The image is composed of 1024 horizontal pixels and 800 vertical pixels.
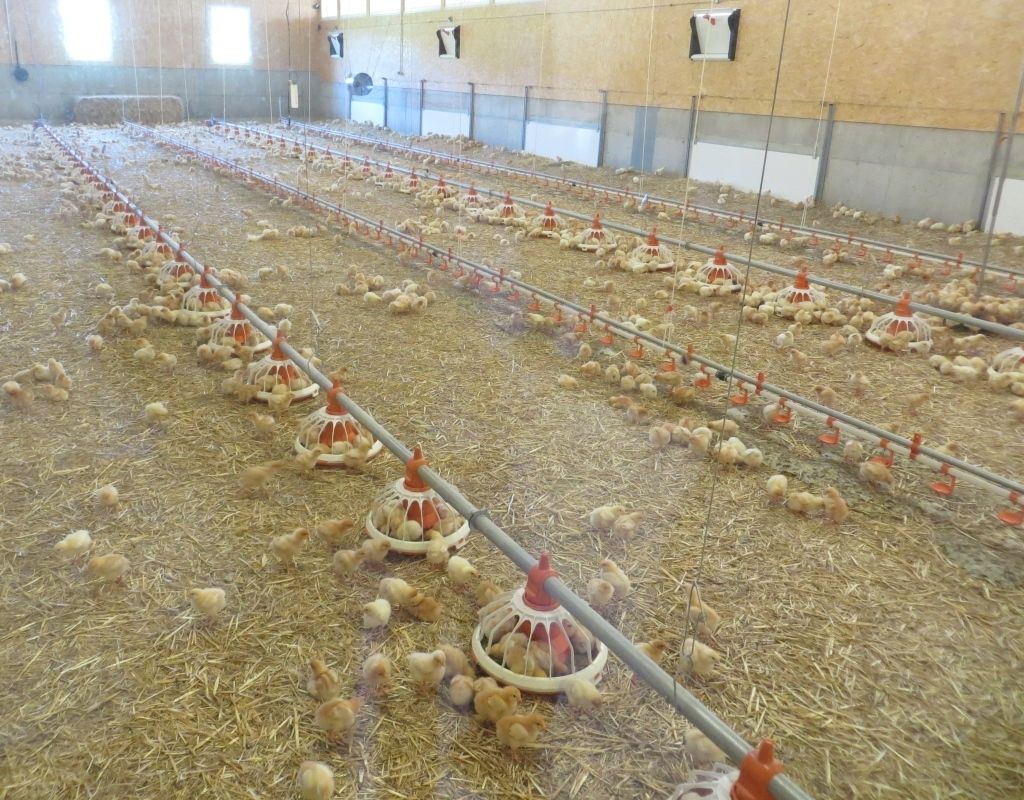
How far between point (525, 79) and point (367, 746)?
10525 mm

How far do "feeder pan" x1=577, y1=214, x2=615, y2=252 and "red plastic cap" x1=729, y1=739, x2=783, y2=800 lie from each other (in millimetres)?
4546

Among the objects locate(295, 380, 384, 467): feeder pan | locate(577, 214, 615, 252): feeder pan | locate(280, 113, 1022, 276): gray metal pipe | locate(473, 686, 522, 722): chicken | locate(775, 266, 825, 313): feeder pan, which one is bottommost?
locate(473, 686, 522, 722): chicken

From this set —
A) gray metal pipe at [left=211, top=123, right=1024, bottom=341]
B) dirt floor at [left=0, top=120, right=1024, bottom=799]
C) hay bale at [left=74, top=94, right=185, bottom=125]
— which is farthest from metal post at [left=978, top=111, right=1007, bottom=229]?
hay bale at [left=74, top=94, right=185, bottom=125]

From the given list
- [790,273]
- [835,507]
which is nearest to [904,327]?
[790,273]

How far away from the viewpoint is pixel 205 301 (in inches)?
152

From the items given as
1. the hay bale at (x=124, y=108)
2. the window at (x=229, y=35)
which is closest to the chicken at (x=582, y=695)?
the window at (x=229, y=35)

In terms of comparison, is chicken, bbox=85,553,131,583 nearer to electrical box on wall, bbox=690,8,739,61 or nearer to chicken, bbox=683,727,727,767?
chicken, bbox=683,727,727,767

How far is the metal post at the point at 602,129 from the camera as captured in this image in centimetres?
953

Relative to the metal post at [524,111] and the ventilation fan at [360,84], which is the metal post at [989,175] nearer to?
the metal post at [524,111]

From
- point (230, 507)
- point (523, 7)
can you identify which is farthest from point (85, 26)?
point (230, 507)

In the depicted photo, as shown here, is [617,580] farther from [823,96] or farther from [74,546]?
[823,96]

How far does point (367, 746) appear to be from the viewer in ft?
4.65

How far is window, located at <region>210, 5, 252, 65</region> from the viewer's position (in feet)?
46.1

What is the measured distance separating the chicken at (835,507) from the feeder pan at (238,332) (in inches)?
91.6
